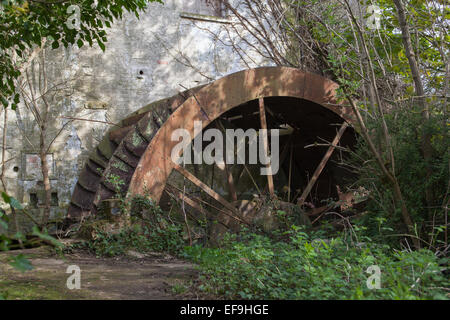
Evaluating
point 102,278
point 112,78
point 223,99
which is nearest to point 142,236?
point 102,278

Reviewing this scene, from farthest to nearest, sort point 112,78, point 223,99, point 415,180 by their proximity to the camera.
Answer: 1. point 112,78
2. point 223,99
3. point 415,180

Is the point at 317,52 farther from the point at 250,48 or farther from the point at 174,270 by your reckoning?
the point at 174,270

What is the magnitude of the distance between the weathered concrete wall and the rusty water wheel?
13.3 inches

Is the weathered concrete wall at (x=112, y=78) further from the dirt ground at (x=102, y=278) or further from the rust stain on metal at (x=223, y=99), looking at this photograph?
the dirt ground at (x=102, y=278)

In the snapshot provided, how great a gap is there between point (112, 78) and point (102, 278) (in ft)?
14.7

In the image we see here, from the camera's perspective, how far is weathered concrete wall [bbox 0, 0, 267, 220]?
6.61m

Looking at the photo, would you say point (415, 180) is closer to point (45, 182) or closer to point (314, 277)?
point (314, 277)

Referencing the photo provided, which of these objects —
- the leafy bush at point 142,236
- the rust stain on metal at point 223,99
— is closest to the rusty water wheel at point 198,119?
the rust stain on metal at point 223,99

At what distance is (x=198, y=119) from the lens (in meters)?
5.66

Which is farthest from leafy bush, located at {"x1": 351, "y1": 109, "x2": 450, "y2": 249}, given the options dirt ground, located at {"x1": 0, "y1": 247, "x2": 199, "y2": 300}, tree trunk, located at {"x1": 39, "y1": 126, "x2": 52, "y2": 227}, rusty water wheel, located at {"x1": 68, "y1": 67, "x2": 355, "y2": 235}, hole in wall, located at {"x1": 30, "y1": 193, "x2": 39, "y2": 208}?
hole in wall, located at {"x1": 30, "y1": 193, "x2": 39, "y2": 208}

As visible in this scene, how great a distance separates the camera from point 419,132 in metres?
4.40

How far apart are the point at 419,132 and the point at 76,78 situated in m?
4.98

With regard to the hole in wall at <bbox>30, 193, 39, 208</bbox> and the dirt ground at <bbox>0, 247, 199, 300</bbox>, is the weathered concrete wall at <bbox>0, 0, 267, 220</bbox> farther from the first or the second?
the dirt ground at <bbox>0, 247, 199, 300</bbox>
